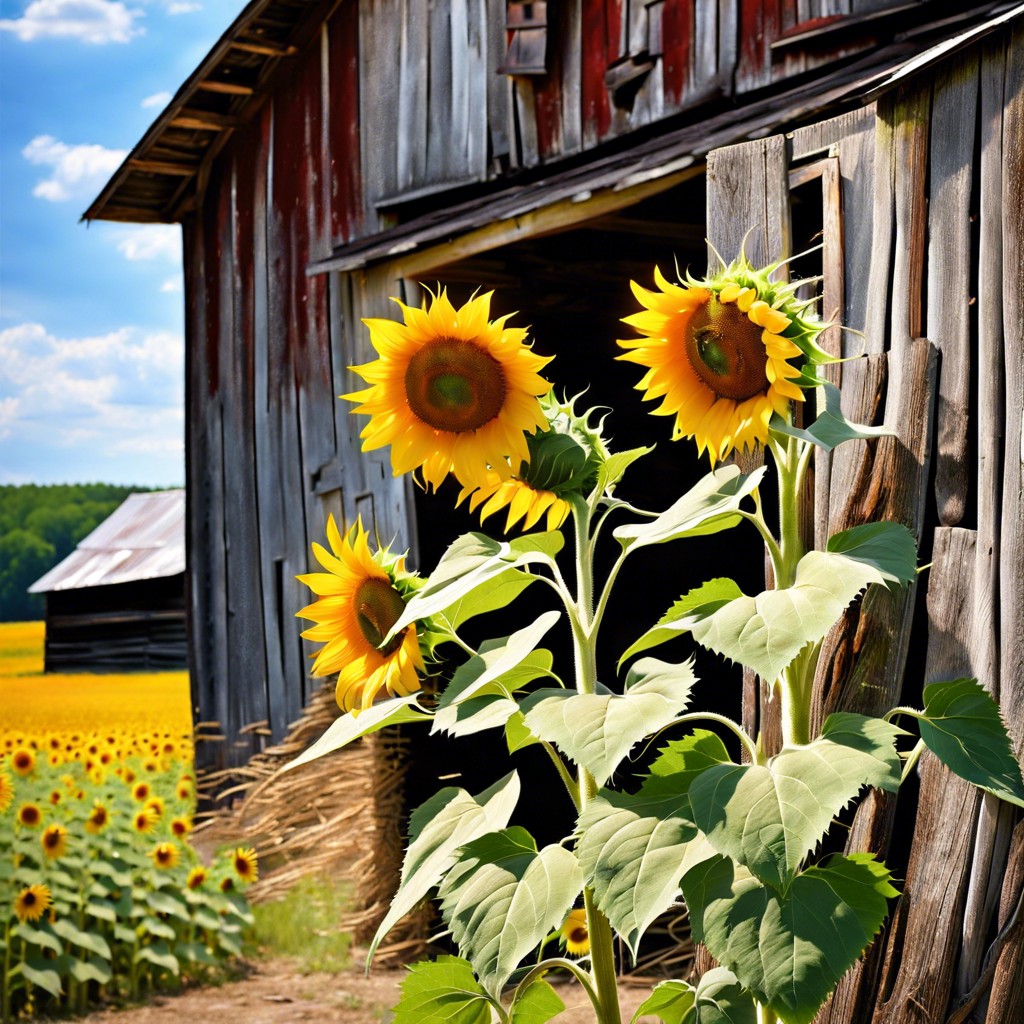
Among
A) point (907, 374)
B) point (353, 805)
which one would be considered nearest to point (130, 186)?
point (353, 805)

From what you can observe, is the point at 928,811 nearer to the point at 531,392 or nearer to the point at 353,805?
the point at 531,392

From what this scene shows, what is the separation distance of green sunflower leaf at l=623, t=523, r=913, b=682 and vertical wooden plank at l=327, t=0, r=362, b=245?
442 cm

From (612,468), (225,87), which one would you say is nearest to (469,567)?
(612,468)

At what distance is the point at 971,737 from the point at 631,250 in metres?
4.29

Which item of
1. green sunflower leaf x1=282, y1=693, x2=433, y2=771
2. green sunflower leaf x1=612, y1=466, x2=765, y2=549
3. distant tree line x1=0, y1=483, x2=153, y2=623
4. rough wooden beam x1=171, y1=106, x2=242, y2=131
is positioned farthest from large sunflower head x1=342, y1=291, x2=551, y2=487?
distant tree line x1=0, y1=483, x2=153, y2=623

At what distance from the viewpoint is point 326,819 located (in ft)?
20.4

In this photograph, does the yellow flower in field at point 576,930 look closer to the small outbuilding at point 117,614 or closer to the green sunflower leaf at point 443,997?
the green sunflower leaf at point 443,997

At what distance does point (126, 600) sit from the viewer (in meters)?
15.6

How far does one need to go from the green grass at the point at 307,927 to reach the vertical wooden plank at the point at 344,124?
124 inches

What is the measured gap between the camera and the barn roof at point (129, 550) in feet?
50.0

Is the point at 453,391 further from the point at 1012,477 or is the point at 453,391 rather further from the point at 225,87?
the point at 225,87

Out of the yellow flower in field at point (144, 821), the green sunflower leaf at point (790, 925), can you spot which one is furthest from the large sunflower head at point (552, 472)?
the yellow flower in field at point (144, 821)

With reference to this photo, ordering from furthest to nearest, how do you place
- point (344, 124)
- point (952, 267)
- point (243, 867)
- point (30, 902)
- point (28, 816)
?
1. point (344, 124)
2. point (243, 867)
3. point (28, 816)
4. point (30, 902)
5. point (952, 267)

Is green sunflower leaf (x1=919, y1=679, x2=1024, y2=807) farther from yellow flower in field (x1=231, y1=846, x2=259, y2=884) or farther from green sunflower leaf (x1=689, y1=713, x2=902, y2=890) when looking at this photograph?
yellow flower in field (x1=231, y1=846, x2=259, y2=884)
